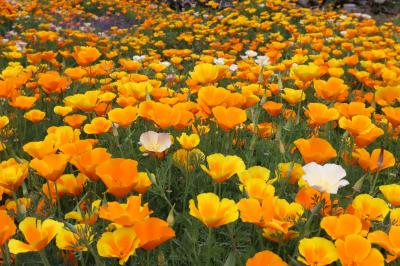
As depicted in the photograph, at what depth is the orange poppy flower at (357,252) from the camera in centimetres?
110

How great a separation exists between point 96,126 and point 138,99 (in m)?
0.48

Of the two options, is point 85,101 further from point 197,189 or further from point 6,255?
point 6,255

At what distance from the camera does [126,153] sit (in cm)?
218

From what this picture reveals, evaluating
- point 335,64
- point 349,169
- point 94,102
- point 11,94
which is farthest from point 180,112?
point 335,64

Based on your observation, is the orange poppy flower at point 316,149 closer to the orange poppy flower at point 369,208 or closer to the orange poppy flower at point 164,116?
the orange poppy flower at point 369,208

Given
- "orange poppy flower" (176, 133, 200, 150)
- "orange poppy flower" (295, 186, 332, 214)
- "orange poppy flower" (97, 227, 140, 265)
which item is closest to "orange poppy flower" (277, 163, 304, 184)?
"orange poppy flower" (295, 186, 332, 214)

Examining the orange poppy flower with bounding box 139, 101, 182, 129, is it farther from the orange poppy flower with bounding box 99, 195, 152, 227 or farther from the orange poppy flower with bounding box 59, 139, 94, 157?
the orange poppy flower with bounding box 99, 195, 152, 227

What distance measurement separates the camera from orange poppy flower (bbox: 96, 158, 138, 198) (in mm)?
1348

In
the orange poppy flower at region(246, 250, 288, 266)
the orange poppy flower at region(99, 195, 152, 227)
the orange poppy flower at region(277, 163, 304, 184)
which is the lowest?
the orange poppy flower at region(277, 163, 304, 184)

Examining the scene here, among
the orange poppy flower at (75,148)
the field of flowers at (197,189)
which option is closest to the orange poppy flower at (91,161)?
the field of flowers at (197,189)

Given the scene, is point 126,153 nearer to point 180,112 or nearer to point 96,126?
point 96,126

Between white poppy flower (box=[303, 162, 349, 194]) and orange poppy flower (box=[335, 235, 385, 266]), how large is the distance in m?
0.21

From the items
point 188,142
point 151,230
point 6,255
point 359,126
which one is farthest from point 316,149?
point 6,255

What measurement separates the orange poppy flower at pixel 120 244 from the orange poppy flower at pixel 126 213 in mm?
22
